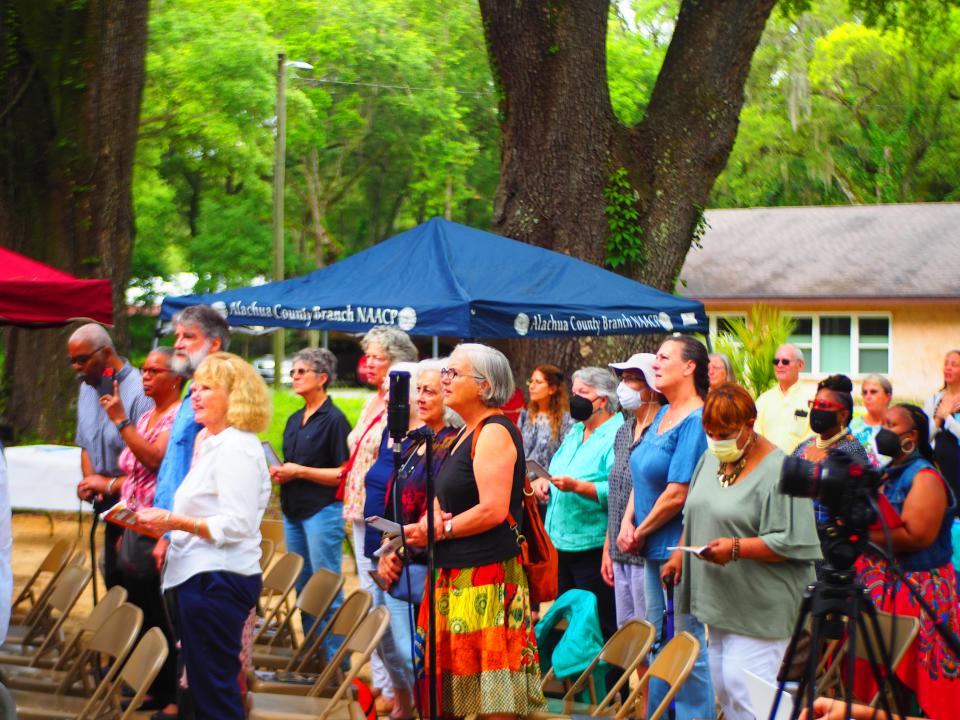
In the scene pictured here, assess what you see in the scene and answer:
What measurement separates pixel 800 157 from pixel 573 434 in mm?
34849

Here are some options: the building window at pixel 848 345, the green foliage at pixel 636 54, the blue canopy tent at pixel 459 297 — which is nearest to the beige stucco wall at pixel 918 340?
the building window at pixel 848 345

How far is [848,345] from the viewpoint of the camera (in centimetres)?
2744

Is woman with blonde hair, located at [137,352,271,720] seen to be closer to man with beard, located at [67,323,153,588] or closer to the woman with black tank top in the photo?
the woman with black tank top

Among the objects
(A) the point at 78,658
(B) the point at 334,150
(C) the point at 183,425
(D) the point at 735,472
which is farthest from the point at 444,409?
(B) the point at 334,150

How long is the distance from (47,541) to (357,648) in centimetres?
773

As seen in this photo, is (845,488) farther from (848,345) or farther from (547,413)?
(848,345)

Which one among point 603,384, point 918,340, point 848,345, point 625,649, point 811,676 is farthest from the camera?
point 848,345

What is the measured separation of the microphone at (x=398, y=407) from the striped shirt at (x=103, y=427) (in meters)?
2.16

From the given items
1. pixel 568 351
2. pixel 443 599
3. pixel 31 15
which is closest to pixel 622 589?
pixel 443 599

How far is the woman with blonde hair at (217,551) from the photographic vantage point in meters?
4.87

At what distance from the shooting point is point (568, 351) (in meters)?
11.1

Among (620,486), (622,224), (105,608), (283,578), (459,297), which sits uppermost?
(622,224)

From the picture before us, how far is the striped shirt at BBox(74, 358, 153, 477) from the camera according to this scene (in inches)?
255

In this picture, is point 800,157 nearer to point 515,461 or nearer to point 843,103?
point 843,103
